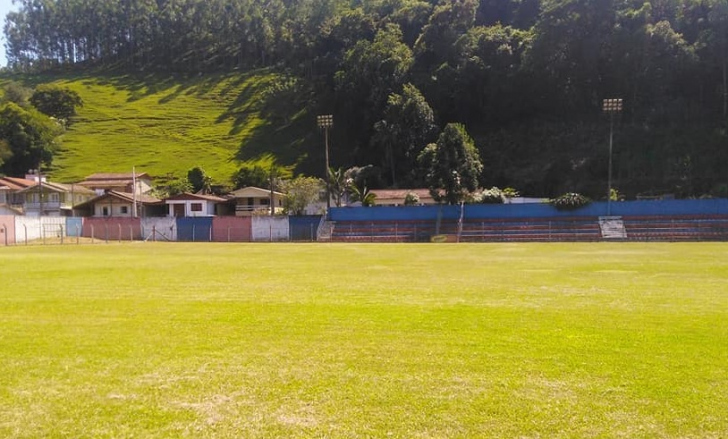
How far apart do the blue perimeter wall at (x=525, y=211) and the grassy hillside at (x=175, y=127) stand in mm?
43844

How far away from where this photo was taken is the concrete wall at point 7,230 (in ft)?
163

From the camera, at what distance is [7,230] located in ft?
167

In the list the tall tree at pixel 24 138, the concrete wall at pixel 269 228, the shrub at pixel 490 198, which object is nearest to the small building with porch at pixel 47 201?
the tall tree at pixel 24 138

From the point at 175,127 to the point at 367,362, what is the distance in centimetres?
12630

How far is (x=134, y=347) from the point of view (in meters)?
8.48

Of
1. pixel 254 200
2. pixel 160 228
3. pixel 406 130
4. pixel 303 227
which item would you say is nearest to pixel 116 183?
pixel 254 200

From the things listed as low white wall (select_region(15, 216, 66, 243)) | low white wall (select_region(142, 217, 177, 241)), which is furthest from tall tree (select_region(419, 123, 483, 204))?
low white wall (select_region(15, 216, 66, 243))

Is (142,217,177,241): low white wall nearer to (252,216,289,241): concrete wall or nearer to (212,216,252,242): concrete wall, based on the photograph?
(212,216,252,242): concrete wall

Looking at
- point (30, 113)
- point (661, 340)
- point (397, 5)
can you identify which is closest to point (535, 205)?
point (661, 340)

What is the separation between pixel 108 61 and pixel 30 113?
79.8 metres

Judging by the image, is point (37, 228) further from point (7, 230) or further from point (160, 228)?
point (160, 228)

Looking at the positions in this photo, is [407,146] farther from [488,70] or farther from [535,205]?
[535,205]

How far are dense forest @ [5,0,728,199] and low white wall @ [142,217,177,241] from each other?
1285 inches

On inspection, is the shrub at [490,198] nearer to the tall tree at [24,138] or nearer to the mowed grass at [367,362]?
the mowed grass at [367,362]
